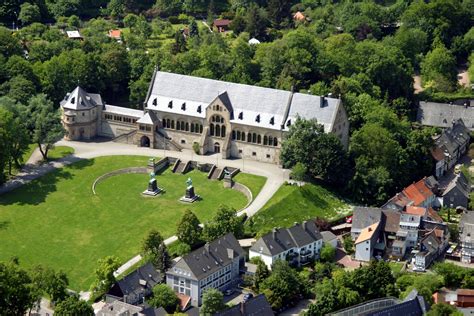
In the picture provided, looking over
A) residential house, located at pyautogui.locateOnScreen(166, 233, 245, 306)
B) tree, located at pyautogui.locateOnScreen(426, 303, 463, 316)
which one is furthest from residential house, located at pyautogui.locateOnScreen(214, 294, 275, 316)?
tree, located at pyautogui.locateOnScreen(426, 303, 463, 316)

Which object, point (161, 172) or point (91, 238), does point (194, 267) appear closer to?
point (91, 238)

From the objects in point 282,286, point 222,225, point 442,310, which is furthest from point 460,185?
point 282,286

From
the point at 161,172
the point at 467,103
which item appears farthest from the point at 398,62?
the point at 161,172

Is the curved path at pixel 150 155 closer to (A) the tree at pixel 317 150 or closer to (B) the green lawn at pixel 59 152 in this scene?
(B) the green lawn at pixel 59 152

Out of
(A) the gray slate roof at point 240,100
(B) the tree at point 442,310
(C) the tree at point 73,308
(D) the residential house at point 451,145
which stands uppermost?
(A) the gray slate roof at point 240,100

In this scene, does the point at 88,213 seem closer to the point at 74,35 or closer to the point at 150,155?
the point at 150,155

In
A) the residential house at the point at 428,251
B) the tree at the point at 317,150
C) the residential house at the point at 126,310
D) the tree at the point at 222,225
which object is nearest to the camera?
the residential house at the point at 126,310

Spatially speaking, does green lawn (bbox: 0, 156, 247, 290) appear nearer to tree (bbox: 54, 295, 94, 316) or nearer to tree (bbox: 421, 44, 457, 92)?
tree (bbox: 54, 295, 94, 316)

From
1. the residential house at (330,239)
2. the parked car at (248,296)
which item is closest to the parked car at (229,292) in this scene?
the parked car at (248,296)

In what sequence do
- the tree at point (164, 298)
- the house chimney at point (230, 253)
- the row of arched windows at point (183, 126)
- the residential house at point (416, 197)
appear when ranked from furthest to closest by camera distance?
1. the row of arched windows at point (183, 126)
2. the residential house at point (416, 197)
3. the house chimney at point (230, 253)
4. the tree at point (164, 298)
